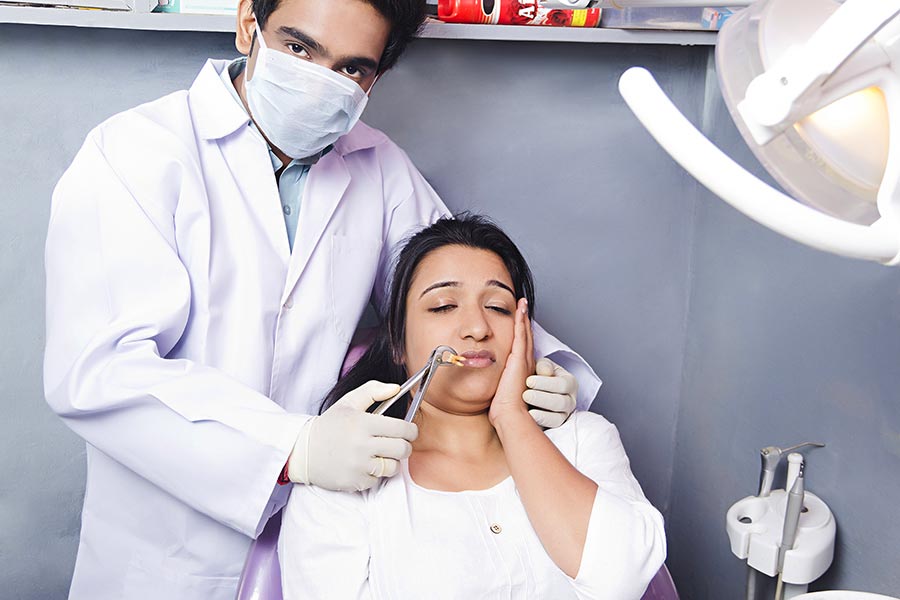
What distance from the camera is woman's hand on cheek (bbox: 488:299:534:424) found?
1505 millimetres

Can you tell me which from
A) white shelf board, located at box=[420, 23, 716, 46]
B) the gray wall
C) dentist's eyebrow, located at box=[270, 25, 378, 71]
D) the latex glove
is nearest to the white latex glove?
the latex glove

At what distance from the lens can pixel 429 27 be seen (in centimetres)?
187

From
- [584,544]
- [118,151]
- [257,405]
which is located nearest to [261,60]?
[118,151]

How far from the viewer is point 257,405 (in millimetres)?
1401

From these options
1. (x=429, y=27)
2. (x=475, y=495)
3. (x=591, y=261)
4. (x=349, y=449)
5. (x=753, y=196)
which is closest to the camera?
(x=753, y=196)

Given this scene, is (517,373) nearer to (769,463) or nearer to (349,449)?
(349,449)

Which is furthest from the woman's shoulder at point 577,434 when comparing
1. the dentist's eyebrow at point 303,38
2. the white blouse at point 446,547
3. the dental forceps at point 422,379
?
the dentist's eyebrow at point 303,38

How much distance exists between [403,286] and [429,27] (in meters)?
0.57

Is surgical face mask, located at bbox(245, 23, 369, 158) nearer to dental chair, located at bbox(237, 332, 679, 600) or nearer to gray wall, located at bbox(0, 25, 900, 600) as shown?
gray wall, located at bbox(0, 25, 900, 600)

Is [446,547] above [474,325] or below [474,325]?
below

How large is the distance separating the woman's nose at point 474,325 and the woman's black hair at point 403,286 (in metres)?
0.14

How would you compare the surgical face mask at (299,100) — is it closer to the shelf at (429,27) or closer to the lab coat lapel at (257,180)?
the lab coat lapel at (257,180)

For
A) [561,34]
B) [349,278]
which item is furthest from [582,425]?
[561,34]

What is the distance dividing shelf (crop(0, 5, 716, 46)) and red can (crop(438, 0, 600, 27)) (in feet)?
0.06
